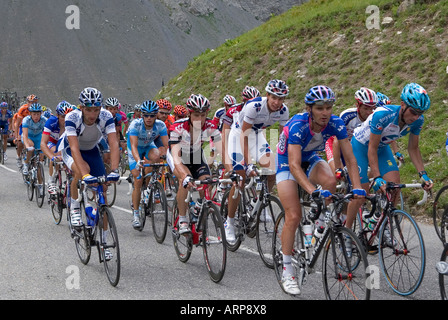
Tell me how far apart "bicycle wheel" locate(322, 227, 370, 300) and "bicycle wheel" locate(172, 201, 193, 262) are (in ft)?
7.23

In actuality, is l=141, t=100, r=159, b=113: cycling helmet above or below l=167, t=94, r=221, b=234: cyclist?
above

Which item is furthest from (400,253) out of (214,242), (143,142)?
(143,142)

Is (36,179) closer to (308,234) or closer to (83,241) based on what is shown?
(83,241)

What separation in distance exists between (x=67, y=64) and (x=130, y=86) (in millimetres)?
8892

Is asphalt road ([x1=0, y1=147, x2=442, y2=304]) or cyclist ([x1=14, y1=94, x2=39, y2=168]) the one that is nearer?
asphalt road ([x1=0, y1=147, x2=442, y2=304])

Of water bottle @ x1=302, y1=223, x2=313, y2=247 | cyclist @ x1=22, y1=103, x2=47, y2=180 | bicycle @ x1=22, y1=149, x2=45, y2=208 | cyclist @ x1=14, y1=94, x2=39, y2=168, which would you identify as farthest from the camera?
cyclist @ x1=14, y1=94, x2=39, y2=168

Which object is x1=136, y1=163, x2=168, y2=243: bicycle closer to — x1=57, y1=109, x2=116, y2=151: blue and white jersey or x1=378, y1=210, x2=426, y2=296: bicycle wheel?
x1=57, y1=109, x2=116, y2=151: blue and white jersey

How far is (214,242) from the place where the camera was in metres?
6.09

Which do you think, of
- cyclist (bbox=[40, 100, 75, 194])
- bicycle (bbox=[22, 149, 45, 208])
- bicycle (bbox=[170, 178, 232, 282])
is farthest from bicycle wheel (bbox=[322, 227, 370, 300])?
bicycle (bbox=[22, 149, 45, 208])

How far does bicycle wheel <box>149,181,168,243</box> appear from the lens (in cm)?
789

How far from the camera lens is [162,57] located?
79.4 m

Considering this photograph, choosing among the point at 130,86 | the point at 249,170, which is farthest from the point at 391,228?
the point at 130,86

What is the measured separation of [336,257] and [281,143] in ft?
4.55
